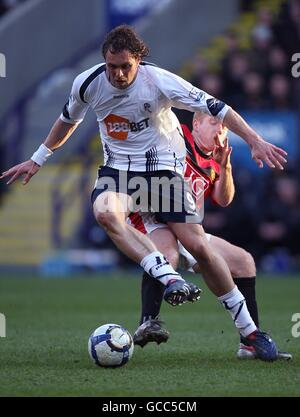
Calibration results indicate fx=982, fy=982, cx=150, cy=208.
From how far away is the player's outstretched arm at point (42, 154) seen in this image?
22.4ft

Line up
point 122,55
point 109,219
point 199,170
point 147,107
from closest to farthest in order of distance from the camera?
point 109,219, point 122,55, point 147,107, point 199,170

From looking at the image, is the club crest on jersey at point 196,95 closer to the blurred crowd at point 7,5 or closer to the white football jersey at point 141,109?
the white football jersey at point 141,109

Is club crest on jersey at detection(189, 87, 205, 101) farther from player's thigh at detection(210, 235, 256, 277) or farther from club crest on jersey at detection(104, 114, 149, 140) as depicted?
player's thigh at detection(210, 235, 256, 277)

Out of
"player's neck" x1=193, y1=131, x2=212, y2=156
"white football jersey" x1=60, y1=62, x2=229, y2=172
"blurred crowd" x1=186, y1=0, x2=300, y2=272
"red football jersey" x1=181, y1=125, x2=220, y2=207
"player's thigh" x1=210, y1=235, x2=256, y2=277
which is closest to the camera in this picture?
"white football jersey" x1=60, y1=62, x2=229, y2=172

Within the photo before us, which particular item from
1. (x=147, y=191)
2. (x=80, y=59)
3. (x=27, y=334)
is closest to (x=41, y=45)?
(x=80, y=59)

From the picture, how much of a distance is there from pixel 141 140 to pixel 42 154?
2.51 feet

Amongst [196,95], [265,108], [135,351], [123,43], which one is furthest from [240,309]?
[265,108]

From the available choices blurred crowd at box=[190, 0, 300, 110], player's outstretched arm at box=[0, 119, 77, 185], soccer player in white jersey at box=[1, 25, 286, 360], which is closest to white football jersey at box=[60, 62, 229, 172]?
soccer player in white jersey at box=[1, 25, 286, 360]

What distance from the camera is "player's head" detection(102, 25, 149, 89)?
6.27 meters

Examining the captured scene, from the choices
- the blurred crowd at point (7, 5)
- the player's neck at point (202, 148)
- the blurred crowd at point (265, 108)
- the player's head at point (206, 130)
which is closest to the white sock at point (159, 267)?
the player's head at point (206, 130)

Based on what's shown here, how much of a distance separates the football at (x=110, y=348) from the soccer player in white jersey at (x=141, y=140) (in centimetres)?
45

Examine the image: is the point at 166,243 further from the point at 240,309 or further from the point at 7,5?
the point at 7,5

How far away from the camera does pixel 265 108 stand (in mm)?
16938

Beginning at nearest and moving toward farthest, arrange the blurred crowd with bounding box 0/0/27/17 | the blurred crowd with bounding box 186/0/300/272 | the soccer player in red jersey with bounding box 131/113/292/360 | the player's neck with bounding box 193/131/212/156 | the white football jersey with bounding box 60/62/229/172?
the white football jersey with bounding box 60/62/229/172 → the soccer player in red jersey with bounding box 131/113/292/360 → the player's neck with bounding box 193/131/212/156 → the blurred crowd with bounding box 186/0/300/272 → the blurred crowd with bounding box 0/0/27/17
